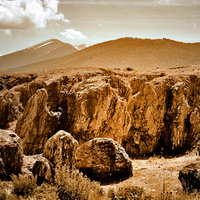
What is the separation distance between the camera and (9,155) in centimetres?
456

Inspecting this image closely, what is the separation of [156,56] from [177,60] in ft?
14.6

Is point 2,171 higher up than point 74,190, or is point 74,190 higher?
point 2,171

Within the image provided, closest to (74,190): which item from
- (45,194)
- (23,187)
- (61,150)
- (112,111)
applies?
(45,194)

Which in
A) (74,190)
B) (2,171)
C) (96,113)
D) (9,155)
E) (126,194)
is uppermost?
(96,113)

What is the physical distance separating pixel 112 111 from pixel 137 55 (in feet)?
95.5

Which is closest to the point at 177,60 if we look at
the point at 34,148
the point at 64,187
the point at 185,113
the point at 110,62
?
the point at 110,62

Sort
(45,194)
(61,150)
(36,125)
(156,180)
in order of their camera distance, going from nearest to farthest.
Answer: (45,194)
(156,180)
(61,150)
(36,125)

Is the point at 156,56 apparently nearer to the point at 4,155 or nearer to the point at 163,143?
the point at 163,143

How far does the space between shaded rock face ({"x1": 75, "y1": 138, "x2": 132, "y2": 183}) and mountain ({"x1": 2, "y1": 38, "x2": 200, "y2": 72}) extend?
24.0 meters

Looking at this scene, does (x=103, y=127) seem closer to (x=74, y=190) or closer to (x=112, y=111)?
(x=112, y=111)

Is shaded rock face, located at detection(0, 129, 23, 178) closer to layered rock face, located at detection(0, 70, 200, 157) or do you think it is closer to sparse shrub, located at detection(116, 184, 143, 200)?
sparse shrub, located at detection(116, 184, 143, 200)

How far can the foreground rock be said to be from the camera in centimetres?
408

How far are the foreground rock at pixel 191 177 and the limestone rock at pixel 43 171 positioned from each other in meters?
3.20

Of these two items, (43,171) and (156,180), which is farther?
(156,180)
